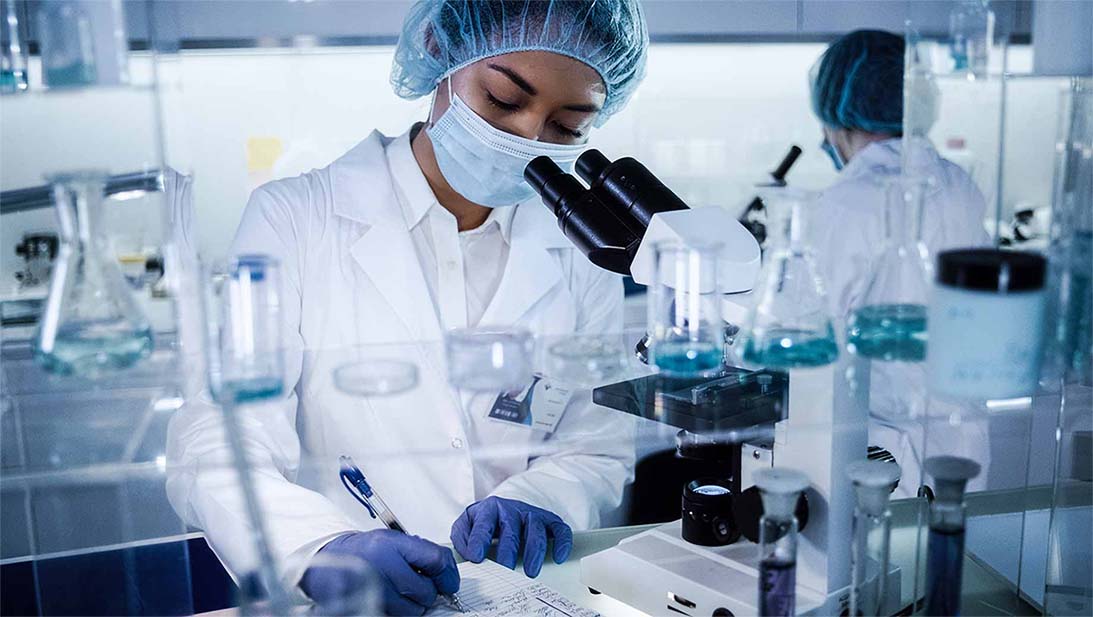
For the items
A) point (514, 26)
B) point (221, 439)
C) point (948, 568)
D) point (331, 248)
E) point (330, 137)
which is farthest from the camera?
point (330, 137)

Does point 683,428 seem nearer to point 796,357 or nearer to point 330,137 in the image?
point 796,357

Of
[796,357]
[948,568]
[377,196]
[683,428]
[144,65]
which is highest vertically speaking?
[144,65]

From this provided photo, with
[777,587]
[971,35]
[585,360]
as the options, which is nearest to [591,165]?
[585,360]

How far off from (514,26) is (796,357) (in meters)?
0.99

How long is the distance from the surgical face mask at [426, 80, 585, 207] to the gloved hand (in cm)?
83

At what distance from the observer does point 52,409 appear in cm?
110

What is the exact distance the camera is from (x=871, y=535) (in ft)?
3.68

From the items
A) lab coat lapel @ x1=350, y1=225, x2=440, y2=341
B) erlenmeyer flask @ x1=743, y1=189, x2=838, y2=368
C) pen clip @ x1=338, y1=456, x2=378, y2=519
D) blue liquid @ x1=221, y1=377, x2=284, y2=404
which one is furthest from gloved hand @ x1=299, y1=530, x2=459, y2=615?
lab coat lapel @ x1=350, y1=225, x2=440, y2=341

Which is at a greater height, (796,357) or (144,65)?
(144,65)

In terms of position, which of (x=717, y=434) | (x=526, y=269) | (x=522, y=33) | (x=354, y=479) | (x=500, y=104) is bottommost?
(x=354, y=479)

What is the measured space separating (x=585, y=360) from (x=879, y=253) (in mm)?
414

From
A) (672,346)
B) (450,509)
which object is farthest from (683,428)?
(450,509)

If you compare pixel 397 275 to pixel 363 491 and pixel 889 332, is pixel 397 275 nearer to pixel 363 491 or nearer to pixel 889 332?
pixel 363 491

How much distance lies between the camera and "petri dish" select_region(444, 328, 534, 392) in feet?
3.83
